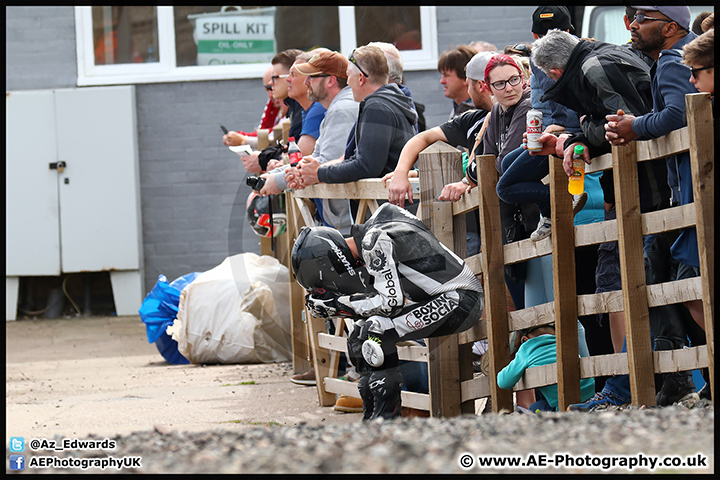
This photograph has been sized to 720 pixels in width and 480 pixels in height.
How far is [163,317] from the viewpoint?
24.1ft

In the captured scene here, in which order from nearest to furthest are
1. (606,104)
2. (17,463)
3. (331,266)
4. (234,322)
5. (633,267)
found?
(17,463)
(633,267)
(606,104)
(331,266)
(234,322)

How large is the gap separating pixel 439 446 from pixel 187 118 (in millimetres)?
7934

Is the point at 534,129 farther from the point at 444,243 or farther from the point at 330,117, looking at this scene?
the point at 330,117

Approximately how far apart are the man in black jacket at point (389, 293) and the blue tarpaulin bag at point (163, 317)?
143 inches

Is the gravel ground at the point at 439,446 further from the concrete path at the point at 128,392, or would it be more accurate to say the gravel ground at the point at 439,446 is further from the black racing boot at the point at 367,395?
the concrete path at the point at 128,392

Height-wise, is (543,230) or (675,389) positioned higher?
(543,230)

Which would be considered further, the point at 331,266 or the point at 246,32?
the point at 246,32

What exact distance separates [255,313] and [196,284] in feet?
1.74

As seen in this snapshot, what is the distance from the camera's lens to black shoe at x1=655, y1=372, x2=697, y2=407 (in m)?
3.31

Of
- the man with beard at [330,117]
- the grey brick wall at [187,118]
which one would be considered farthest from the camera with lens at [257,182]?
the grey brick wall at [187,118]

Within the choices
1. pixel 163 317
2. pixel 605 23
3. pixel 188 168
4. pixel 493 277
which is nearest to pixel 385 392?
pixel 493 277

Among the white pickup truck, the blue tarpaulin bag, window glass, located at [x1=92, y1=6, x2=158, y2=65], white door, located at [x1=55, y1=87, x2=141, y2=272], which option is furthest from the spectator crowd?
window glass, located at [x1=92, y1=6, x2=158, y2=65]

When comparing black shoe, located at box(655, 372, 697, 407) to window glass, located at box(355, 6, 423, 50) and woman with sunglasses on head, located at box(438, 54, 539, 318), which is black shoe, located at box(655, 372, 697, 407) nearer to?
woman with sunglasses on head, located at box(438, 54, 539, 318)

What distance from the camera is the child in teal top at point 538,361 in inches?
150
